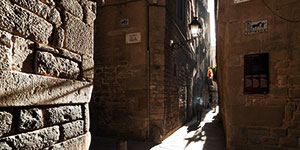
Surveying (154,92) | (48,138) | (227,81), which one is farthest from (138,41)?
(48,138)

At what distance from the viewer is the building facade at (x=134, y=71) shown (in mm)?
5598

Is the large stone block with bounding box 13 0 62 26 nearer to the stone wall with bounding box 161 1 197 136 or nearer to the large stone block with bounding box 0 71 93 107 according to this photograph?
the large stone block with bounding box 0 71 93 107

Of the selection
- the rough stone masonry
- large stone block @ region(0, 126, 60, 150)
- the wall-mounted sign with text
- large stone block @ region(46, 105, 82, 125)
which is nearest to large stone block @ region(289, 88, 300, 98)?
the wall-mounted sign with text

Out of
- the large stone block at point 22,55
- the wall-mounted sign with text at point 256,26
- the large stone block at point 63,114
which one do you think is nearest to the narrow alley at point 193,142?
the wall-mounted sign with text at point 256,26

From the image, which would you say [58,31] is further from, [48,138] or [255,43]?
[255,43]

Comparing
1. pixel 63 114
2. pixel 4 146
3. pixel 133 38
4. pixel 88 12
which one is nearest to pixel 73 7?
pixel 88 12

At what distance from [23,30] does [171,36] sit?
5.75m

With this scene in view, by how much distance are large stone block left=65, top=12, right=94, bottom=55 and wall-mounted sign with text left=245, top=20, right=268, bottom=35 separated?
3897 millimetres

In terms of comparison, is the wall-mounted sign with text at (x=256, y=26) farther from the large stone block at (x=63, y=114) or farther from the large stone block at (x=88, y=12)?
the large stone block at (x=63, y=114)

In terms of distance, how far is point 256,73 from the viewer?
4.08 meters

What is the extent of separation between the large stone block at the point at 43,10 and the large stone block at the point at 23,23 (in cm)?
4

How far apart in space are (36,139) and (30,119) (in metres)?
0.17

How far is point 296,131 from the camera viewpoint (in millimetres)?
3709

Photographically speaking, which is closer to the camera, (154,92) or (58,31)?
(58,31)
